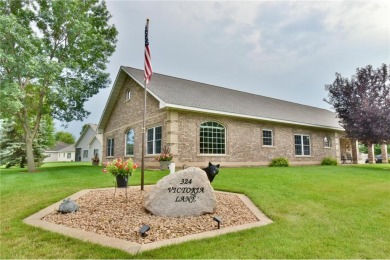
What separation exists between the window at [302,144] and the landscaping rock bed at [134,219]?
14.3 meters

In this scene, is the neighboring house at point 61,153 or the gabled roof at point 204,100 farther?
the neighboring house at point 61,153

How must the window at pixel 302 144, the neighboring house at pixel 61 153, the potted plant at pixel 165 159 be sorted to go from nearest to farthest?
the potted plant at pixel 165 159, the window at pixel 302 144, the neighboring house at pixel 61 153

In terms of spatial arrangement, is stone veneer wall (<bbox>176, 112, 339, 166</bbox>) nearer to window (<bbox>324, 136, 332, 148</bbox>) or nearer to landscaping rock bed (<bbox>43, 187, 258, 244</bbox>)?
window (<bbox>324, 136, 332, 148</bbox>)

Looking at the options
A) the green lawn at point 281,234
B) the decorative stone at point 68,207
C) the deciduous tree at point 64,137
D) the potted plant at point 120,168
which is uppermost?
the deciduous tree at point 64,137

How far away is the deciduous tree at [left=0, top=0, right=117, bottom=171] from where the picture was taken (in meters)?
14.6

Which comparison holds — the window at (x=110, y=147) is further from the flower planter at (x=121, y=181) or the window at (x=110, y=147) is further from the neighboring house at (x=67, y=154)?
the neighboring house at (x=67, y=154)

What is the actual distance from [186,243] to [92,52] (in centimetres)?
1958

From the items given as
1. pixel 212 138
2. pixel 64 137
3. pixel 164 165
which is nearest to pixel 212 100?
pixel 212 138

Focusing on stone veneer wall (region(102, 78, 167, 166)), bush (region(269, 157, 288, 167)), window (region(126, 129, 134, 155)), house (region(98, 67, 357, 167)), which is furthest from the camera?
window (region(126, 129, 134, 155))

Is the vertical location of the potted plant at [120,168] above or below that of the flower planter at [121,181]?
above

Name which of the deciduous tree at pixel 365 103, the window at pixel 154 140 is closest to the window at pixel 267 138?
the deciduous tree at pixel 365 103

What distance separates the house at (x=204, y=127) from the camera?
14.1 m

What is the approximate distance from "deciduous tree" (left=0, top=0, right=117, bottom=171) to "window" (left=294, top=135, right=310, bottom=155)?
1655 cm

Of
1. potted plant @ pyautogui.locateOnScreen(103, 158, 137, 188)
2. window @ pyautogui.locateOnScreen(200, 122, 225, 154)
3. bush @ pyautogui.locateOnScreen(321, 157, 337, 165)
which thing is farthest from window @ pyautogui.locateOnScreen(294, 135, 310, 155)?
potted plant @ pyautogui.locateOnScreen(103, 158, 137, 188)
